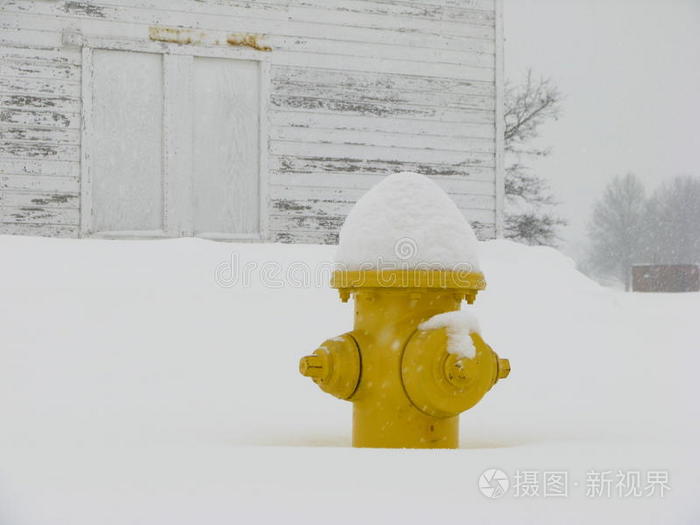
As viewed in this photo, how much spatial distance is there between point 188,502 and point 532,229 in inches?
774

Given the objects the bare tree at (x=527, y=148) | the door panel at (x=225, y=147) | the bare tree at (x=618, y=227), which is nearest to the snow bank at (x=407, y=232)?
the door panel at (x=225, y=147)

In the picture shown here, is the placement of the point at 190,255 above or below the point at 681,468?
above

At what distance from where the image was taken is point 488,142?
31.4 ft

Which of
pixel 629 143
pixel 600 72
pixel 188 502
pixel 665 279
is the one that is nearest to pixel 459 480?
pixel 188 502

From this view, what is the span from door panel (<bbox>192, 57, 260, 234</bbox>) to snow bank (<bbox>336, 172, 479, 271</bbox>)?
5612 millimetres

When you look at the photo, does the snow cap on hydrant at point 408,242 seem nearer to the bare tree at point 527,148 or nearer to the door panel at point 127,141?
the door panel at point 127,141

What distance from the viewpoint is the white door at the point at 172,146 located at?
8.46m

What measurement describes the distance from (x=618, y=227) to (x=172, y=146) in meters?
38.5

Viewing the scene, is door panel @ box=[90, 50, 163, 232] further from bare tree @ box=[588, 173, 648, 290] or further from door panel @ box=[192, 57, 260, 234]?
bare tree @ box=[588, 173, 648, 290]

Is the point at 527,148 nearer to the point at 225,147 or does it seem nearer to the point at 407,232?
the point at 225,147

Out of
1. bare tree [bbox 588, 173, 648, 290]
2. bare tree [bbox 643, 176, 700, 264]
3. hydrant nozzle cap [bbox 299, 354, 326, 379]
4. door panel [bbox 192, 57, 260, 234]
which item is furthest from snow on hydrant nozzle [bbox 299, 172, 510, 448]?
bare tree [bbox 588, 173, 648, 290]

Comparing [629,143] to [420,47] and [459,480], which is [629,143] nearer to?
[420,47]

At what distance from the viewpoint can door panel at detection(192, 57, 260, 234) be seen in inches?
343

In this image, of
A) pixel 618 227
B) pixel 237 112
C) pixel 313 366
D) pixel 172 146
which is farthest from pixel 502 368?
pixel 618 227
